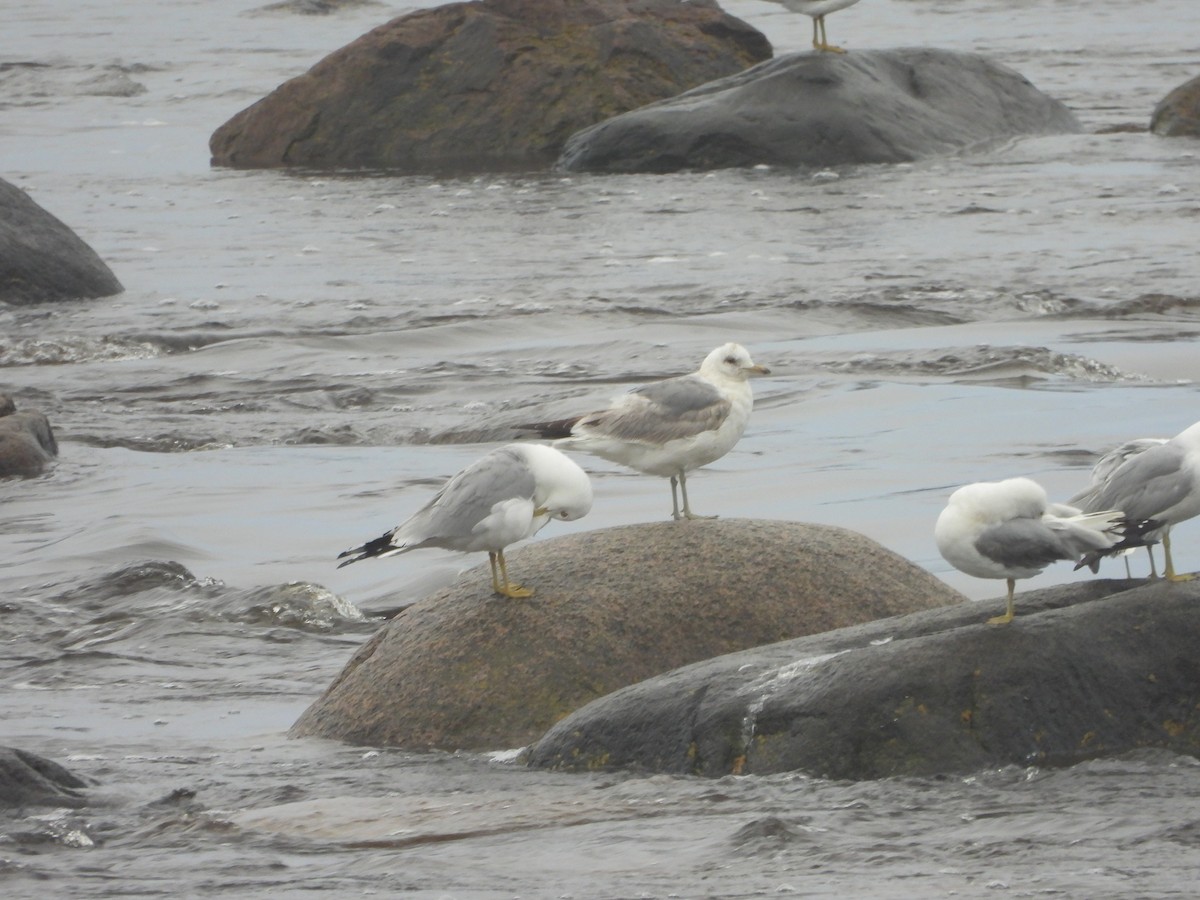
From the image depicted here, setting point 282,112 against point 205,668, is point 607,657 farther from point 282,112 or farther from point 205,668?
point 282,112

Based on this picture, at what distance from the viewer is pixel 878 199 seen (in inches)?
691

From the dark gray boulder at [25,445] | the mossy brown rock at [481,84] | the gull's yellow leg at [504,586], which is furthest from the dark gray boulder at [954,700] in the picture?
the mossy brown rock at [481,84]

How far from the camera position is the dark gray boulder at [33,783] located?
5.25 meters

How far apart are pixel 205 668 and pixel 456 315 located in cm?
678

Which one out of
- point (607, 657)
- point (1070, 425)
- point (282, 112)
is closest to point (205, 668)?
point (607, 657)

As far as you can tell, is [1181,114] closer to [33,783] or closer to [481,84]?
[481,84]

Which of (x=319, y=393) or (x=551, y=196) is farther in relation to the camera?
(x=551, y=196)

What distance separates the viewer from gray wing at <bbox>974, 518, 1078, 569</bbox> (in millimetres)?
4953

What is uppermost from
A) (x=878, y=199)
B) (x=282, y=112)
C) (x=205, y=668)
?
(x=282, y=112)

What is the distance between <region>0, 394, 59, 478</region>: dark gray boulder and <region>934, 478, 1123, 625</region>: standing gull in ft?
20.7

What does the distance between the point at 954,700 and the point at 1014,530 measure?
51cm

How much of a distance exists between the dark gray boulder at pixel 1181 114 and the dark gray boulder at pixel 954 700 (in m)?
15.9

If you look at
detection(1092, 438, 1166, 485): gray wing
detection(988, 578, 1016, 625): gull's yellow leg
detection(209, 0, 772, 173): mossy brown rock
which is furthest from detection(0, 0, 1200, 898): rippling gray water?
detection(209, 0, 772, 173): mossy brown rock

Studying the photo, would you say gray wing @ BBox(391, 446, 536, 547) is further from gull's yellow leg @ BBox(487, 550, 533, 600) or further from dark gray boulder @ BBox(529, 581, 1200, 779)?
dark gray boulder @ BBox(529, 581, 1200, 779)
